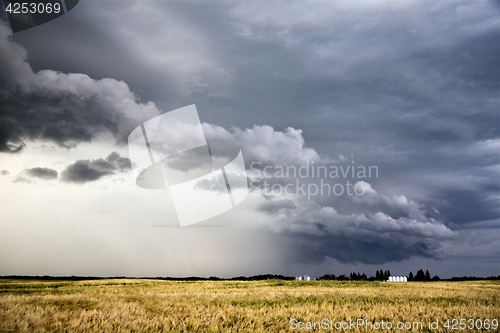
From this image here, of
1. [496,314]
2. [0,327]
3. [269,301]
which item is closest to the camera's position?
[0,327]

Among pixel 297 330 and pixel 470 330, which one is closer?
pixel 297 330

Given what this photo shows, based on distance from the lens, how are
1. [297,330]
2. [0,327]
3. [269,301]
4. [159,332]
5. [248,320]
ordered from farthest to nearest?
[269,301]
[248,320]
[297,330]
[159,332]
[0,327]

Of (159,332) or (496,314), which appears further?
(496,314)

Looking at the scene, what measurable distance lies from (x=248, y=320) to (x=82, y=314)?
18.4ft

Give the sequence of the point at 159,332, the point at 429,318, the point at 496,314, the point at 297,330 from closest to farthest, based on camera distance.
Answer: the point at 159,332 → the point at 297,330 → the point at 429,318 → the point at 496,314

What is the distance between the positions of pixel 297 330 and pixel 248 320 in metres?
1.80

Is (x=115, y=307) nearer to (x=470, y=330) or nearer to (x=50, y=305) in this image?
(x=50, y=305)

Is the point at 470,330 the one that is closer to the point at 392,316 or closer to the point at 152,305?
the point at 392,316

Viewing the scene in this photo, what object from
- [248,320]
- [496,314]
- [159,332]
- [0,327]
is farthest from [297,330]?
[496,314]

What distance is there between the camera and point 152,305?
1240 centimetres

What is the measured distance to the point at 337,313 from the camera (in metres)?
12.1

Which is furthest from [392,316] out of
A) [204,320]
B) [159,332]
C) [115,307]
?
[115,307]

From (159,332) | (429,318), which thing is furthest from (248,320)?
(429,318)

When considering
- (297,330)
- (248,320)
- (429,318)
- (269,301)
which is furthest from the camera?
(269,301)
